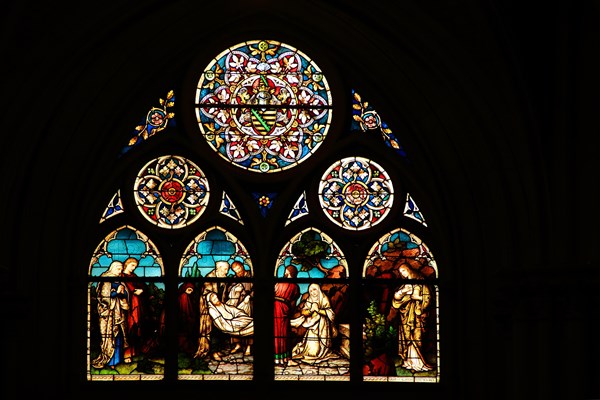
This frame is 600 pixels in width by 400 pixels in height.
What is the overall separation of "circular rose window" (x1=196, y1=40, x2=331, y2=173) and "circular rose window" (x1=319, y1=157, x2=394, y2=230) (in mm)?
413

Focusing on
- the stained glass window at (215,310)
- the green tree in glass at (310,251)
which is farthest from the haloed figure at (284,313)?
the stained glass window at (215,310)

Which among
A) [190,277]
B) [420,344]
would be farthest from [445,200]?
[190,277]

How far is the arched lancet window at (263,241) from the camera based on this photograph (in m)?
18.8

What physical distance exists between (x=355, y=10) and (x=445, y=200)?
2263 millimetres

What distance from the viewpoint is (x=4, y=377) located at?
58.0 ft

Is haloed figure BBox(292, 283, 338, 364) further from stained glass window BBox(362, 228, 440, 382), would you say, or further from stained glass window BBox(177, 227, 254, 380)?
stained glass window BBox(177, 227, 254, 380)

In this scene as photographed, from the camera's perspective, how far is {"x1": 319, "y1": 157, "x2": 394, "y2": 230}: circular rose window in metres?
19.3

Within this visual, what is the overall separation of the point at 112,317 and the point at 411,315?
3.23 meters

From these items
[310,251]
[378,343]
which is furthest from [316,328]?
[310,251]

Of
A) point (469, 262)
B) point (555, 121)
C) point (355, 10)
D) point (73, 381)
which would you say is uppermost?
point (355, 10)

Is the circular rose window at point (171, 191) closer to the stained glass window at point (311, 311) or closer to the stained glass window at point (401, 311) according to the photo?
the stained glass window at point (311, 311)

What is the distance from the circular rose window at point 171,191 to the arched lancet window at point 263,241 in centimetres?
2

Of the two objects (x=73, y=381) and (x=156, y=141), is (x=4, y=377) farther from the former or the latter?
(x=156, y=141)

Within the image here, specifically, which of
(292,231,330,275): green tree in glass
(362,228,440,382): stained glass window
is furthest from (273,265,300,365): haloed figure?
(362,228,440,382): stained glass window
